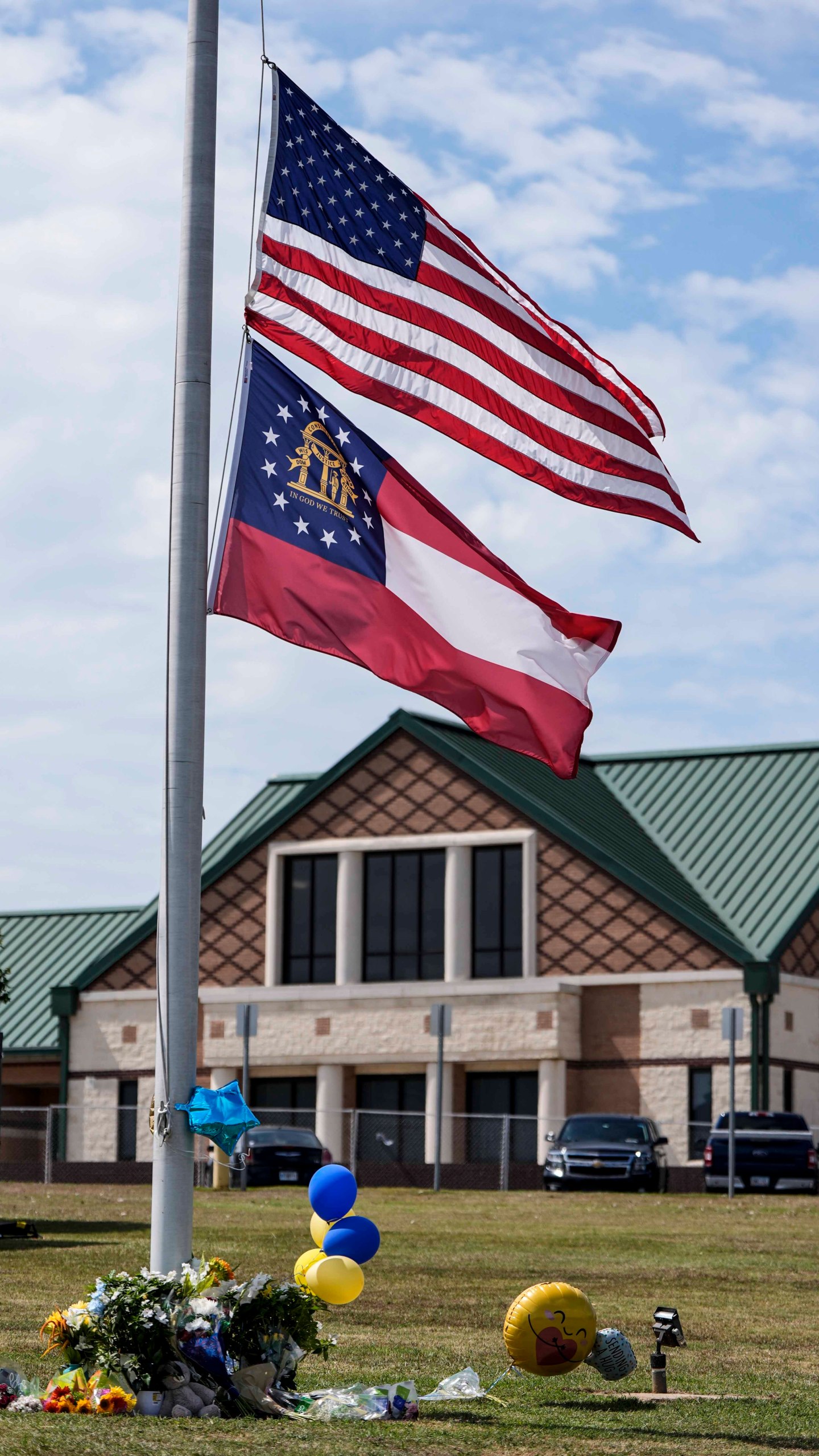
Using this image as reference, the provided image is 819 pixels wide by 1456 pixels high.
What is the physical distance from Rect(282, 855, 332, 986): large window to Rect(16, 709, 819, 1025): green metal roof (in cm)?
121

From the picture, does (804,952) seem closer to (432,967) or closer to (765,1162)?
(432,967)

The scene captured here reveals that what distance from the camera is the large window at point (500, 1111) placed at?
142 ft

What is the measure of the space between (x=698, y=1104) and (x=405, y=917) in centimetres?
777

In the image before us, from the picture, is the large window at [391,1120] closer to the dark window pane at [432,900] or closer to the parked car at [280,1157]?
the dark window pane at [432,900]

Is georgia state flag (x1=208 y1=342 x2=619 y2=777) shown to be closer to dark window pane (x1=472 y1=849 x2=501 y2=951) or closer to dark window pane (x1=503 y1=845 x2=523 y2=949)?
dark window pane (x1=503 y1=845 x2=523 y2=949)

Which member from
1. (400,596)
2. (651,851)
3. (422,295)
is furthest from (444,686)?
(651,851)

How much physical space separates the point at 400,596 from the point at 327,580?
23.1 inches

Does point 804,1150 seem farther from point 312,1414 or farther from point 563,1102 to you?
point 312,1414

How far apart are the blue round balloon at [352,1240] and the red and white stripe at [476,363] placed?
467 centimetres

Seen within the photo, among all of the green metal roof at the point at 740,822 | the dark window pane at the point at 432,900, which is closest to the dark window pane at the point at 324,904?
the dark window pane at the point at 432,900

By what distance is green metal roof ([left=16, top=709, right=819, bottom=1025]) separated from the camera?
144 ft

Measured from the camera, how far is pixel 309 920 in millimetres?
47094

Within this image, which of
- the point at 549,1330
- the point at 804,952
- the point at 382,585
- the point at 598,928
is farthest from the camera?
the point at 598,928

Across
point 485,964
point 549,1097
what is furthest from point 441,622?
point 485,964
